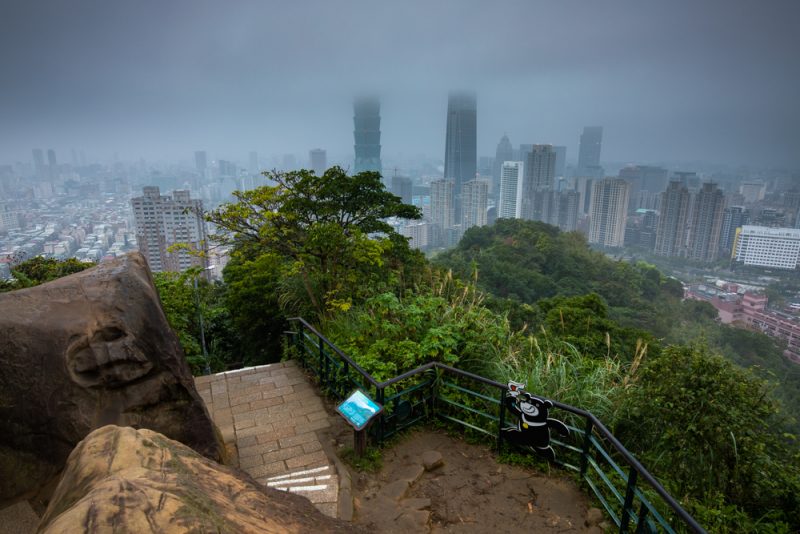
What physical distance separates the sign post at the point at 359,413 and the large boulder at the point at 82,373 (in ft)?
3.94

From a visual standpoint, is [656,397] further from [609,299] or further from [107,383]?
[609,299]

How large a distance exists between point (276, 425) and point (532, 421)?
2.78 meters

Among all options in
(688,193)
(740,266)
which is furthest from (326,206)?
(688,193)

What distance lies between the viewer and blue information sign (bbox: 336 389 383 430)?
407cm

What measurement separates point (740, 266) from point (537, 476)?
252 ft

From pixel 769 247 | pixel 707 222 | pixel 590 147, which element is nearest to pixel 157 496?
pixel 769 247

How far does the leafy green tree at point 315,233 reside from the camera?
7707 millimetres

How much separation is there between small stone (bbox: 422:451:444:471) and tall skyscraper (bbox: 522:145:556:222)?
99.1 meters

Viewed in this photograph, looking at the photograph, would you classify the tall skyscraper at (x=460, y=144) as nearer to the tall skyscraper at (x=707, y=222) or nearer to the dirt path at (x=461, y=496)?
the tall skyscraper at (x=707, y=222)

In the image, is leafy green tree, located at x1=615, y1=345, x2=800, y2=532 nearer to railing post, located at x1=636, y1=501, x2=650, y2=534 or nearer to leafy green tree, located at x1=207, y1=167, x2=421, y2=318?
railing post, located at x1=636, y1=501, x2=650, y2=534

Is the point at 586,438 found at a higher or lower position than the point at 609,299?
higher

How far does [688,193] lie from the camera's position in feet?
236

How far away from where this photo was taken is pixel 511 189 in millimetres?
104938

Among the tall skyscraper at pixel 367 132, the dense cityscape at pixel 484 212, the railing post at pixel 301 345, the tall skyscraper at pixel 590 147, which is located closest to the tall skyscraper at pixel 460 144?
the dense cityscape at pixel 484 212
